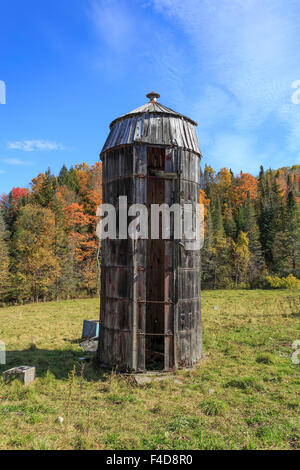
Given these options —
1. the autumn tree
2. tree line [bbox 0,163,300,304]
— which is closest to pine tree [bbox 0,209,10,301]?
tree line [bbox 0,163,300,304]

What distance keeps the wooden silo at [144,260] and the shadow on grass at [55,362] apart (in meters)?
0.61

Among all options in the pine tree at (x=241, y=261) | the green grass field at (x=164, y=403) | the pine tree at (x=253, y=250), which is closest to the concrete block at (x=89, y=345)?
the green grass field at (x=164, y=403)

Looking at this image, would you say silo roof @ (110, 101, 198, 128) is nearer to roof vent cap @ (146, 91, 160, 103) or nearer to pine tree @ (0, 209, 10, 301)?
roof vent cap @ (146, 91, 160, 103)

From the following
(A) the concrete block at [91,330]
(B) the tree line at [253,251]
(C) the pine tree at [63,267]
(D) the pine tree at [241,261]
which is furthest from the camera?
(D) the pine tree at [241,261]

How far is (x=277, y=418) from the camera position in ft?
23.5

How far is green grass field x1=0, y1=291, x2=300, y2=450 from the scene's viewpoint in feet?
20.4

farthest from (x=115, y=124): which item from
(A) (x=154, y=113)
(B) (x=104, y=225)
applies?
(B) (x=104, y=225)

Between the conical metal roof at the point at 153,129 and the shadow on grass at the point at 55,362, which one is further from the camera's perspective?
the conical metal roof at the point at 153,129

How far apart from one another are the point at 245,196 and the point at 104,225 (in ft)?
231

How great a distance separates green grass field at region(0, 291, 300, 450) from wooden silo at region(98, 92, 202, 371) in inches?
37.6

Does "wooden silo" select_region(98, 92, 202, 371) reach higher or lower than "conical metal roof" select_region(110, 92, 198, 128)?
lower

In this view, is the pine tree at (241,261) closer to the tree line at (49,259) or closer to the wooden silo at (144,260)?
the tree line at (49,259)

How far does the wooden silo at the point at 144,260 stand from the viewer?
10.4m
